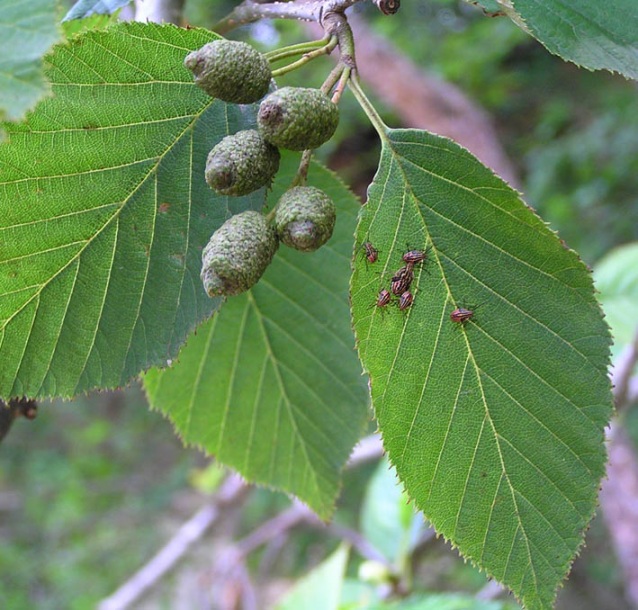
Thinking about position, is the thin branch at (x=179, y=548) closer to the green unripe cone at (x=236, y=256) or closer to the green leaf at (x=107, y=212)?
the green leaf at (x=107, y=212)

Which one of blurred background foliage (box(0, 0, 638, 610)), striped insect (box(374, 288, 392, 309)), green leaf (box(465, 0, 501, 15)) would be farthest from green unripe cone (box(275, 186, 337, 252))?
blurred background foliage (box(0, 0, 638, 610))

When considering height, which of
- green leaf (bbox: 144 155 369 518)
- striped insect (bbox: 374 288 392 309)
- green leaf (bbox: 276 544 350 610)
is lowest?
green leaf (bbox: 276 544 350 610)

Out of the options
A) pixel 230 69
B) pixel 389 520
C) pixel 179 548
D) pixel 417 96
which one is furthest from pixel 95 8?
pixel 417 96

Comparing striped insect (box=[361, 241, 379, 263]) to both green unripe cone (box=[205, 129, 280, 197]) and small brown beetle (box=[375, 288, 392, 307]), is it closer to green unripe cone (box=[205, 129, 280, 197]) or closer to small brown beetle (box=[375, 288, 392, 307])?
small brown beetle (box=[375, 288, 392, 307])

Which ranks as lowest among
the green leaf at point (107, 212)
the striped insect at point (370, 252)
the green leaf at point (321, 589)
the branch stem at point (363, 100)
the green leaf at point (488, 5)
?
the green leaf at point (321, 589)

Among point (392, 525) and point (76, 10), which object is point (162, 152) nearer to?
point (76, 10)

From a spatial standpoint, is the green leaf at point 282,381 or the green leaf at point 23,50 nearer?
Result: the green leaf at point 23,50

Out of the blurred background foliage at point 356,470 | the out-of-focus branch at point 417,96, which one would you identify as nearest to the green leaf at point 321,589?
the blurred background foliage at point 356,470

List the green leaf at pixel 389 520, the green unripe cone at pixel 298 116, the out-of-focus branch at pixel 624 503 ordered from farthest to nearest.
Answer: the out-of-focus branch at pixel 624 503, the green leaf at pixel 389 520, the green unripe cone at pixel 298 116
